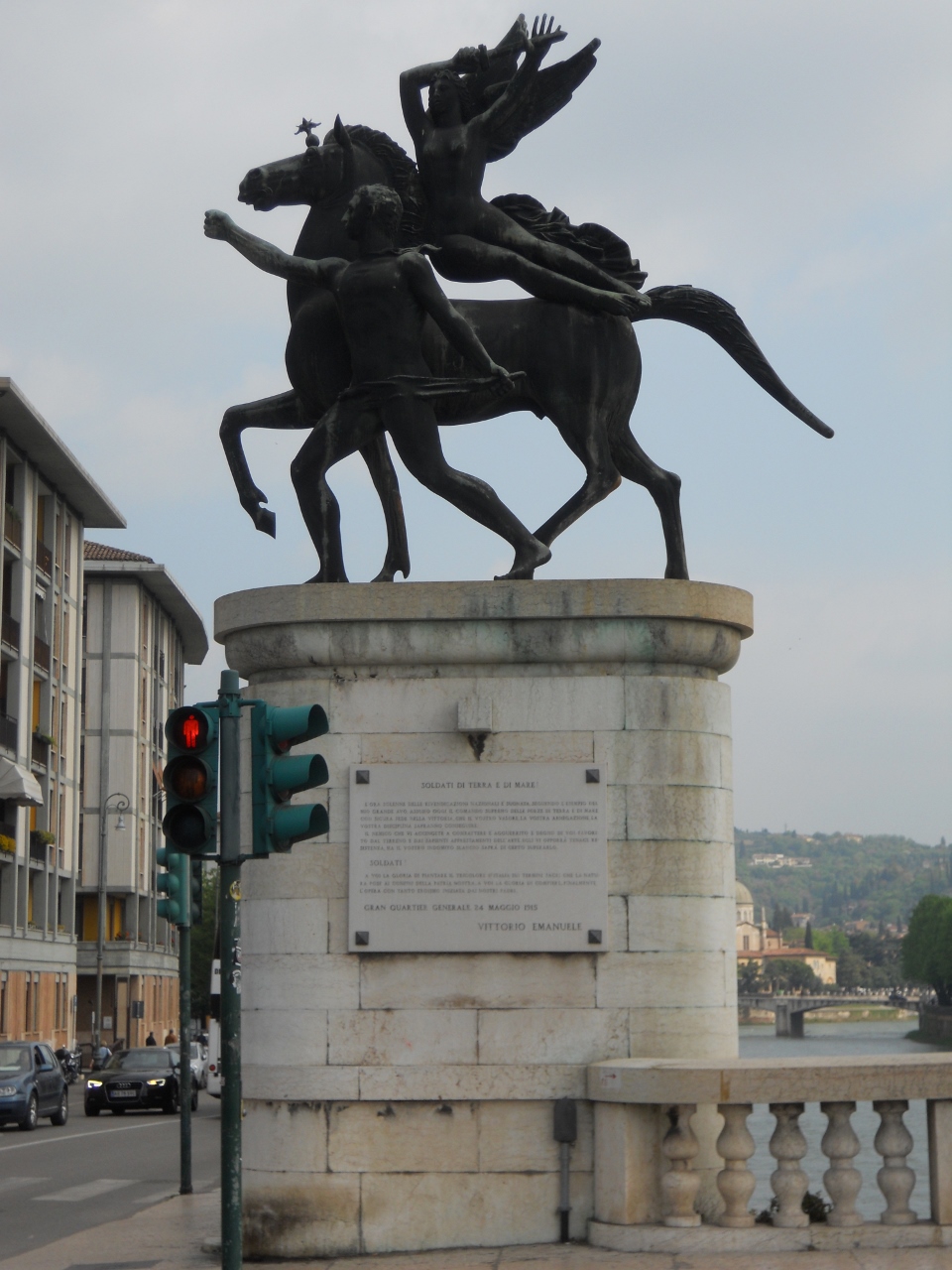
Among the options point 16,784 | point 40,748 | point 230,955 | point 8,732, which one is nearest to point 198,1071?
point 16,784

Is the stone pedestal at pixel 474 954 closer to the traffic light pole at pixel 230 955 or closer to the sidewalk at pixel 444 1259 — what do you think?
the sidewalk at pixel 444 1259

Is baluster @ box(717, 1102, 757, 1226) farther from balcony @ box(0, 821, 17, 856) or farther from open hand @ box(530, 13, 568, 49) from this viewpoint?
balcony @ box(0, 821, 17, 856)

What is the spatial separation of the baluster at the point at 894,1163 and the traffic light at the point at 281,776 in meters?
3.35

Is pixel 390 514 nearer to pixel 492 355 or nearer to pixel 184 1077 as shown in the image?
pixel 492 355

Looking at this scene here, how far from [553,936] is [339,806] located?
4.64ft

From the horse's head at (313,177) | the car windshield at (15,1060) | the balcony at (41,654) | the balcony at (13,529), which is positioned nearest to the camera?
the horse's head at (313,177)

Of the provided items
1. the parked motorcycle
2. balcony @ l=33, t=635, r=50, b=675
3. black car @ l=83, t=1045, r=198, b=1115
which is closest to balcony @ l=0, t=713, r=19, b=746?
balcony @ l=33, t=635, r=50, b=675

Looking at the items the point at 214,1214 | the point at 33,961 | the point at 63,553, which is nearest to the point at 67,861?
the point at 33,961

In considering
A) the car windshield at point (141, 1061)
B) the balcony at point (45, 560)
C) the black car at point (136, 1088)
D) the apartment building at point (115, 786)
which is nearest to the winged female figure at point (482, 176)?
the black car at point (136, 1088)

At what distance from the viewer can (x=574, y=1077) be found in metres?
9.64

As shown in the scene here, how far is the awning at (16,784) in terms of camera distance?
50.1 metres

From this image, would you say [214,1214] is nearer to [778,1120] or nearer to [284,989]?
[284,989]

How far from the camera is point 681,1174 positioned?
348 inches

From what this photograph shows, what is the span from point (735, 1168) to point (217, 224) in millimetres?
6567
